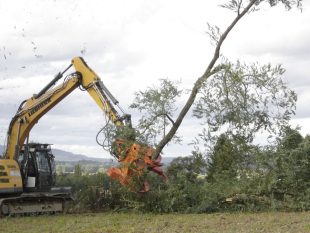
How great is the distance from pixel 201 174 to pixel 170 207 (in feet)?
7.13

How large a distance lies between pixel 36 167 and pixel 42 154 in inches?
20.7

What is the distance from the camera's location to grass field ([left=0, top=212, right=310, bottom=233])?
1330 centimetres

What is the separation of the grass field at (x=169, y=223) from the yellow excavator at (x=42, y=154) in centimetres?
104

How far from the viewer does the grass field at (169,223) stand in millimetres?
13295

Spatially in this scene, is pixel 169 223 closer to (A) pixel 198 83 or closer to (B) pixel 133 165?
(B) pixel 133 165

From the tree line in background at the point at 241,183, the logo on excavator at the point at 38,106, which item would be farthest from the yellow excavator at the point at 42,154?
the tree line in background at the point at 241,183

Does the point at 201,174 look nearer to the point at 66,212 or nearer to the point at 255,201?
the point at 255,201

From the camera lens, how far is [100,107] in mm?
18562

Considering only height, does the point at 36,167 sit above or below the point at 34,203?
above

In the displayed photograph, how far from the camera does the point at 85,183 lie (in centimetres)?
2266

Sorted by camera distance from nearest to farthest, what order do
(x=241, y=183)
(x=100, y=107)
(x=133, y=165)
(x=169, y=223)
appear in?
(x=169, y=223) → (x=133, y=165) → (x=241, y=183) → (x=100, y=107)

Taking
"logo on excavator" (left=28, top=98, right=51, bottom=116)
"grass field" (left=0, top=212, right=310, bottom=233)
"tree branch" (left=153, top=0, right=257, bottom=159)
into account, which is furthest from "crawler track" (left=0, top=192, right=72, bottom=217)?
"tree branch" (left=153, top=0, right=257, bottom=159)

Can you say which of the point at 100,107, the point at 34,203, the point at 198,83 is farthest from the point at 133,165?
the point at 34,203

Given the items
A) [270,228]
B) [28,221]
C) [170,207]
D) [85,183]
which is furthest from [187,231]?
[85,183]
